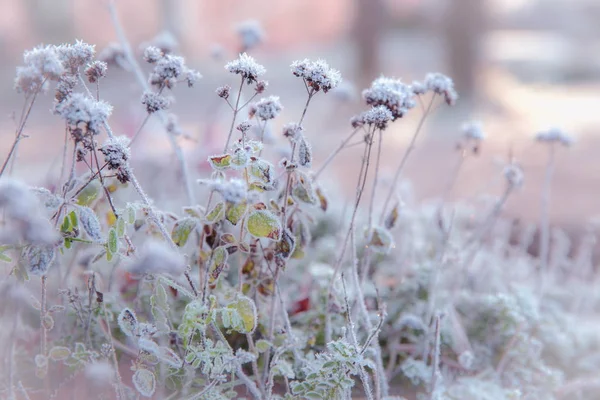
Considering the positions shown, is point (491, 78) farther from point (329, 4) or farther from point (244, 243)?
point (244, 243)

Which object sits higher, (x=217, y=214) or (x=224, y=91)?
(x=224, y=91)

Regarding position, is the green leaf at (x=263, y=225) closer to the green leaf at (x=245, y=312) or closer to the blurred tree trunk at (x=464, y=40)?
the green leaf at (x=245, y=312)

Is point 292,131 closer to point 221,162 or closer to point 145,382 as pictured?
point 221,162

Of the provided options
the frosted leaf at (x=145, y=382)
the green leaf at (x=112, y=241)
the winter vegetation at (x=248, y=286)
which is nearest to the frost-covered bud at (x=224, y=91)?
the winter vegetation at (x=248, y=286)

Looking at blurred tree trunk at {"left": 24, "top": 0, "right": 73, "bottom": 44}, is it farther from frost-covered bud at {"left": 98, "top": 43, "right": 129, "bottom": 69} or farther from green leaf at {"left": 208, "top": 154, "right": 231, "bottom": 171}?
green leaf at {"left": 208, "top": 154, "right": 231, "bottom": 171}

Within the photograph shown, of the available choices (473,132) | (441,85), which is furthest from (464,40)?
(441,85)

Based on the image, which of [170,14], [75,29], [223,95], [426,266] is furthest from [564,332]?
[75,29]
